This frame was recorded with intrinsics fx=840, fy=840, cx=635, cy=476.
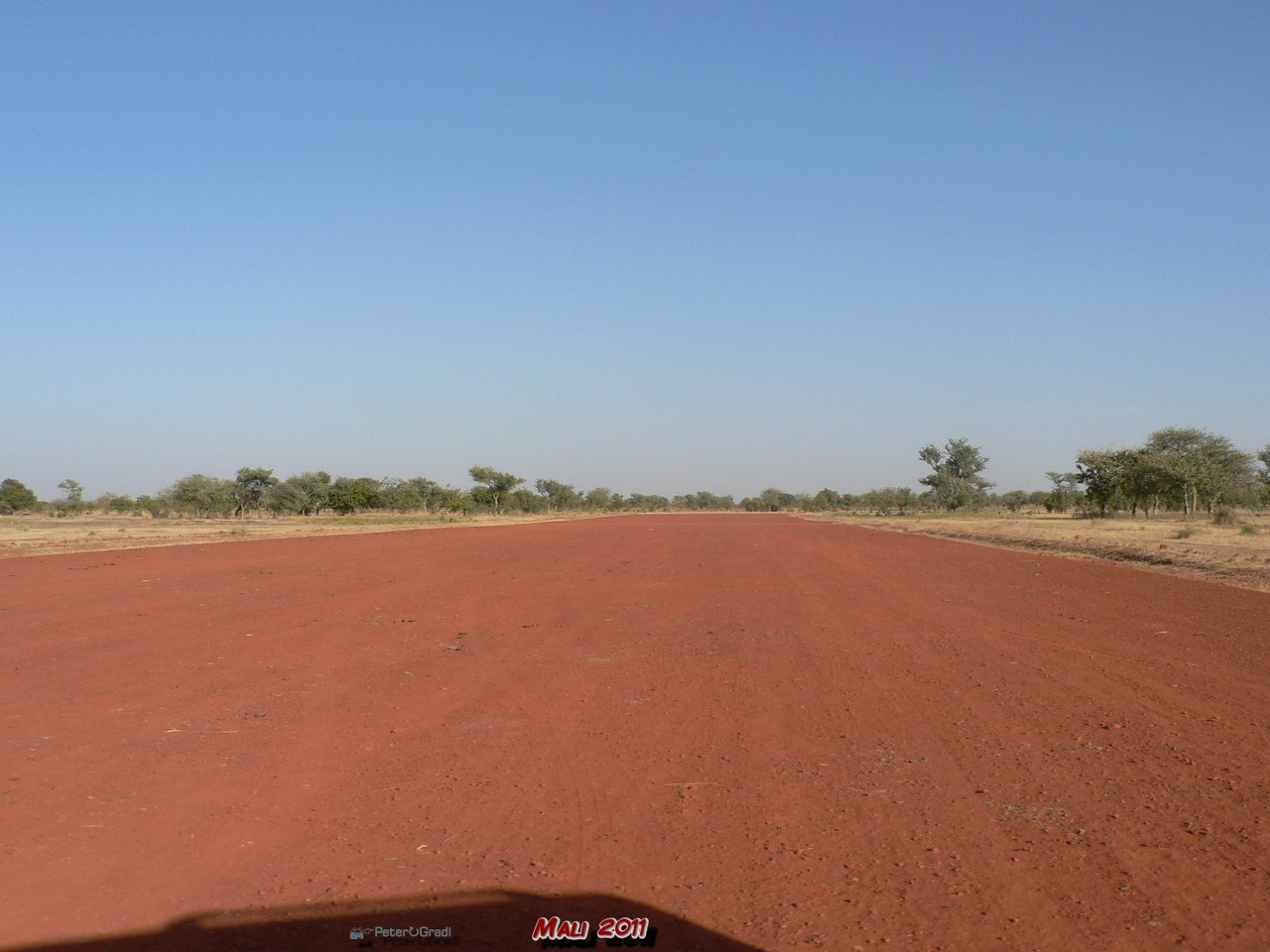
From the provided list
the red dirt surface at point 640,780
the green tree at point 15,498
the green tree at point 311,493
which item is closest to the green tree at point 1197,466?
the red dirt surface at point 640,780

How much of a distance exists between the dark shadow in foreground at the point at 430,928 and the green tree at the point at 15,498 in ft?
304

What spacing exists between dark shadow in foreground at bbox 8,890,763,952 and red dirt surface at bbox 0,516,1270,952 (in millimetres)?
18

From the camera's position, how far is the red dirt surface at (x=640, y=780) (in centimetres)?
361

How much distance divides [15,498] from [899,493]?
9159 cm

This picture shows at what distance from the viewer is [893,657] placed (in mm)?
9203

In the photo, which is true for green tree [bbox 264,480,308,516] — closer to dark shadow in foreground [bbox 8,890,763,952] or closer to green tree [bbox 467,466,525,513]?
green tree [bbox 467,466,525,513]

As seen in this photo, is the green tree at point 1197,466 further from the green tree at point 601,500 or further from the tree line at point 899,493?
the green tree at point 601,500

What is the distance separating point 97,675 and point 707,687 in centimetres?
589

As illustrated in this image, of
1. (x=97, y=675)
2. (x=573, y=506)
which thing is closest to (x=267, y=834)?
(x=97, y=675)

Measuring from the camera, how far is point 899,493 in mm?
99125

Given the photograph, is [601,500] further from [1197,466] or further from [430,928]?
[430,928]

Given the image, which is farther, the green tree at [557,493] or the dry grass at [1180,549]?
the green tree at [557,493]

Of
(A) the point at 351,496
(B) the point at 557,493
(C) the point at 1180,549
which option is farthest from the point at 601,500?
(C) the point at 1180,549

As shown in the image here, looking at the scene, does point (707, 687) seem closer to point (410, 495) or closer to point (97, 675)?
point (97, 675)
